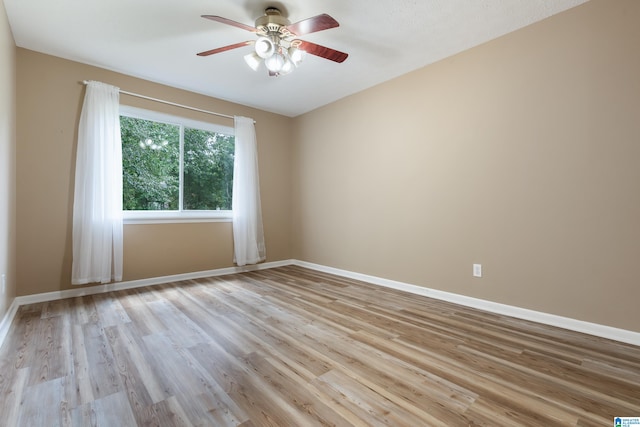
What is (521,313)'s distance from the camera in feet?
8.50

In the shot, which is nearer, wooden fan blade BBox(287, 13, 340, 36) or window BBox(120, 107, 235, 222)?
wooden fan blade BBox(287, 13, 340, 36)

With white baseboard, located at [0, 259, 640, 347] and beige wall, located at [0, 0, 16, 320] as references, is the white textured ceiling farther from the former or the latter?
white baseboard, located at [0, 259, 640, 347]

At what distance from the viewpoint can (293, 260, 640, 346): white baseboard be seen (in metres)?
2.14

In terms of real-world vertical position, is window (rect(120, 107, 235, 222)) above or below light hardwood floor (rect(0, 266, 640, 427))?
above

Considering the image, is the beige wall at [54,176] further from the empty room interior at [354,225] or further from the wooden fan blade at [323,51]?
the wooden fan blade at [323,51]

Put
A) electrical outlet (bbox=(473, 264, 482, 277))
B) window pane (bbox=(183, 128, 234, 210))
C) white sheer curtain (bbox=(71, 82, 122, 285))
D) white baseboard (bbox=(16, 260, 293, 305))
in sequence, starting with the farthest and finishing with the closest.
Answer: window pane (bbox=(183, 128, 234, 210)) < white sheer curtain (bbox=(71, 82, 122, 285)) < white baseboard (bbox=(16, 260, 293, 305)) < electrical outlet (bbox=(473, 264, 482, 277))

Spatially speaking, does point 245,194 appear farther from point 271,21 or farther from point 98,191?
point 271,21

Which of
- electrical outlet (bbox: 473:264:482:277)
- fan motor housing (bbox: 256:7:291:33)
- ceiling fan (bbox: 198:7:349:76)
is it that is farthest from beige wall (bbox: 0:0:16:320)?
electrical outlet (bbox: 473:264:482:277)

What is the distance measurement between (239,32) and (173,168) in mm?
2057

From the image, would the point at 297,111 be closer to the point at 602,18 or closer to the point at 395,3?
the point at 395,3

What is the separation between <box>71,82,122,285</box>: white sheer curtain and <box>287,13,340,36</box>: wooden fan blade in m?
2.43

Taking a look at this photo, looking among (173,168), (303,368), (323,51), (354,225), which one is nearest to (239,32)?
(323,51)

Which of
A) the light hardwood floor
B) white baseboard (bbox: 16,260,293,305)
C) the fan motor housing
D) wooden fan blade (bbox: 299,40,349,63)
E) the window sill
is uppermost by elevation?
the fan motor housing

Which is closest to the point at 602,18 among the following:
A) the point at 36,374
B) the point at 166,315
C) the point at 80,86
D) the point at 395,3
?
the point at 395,3
